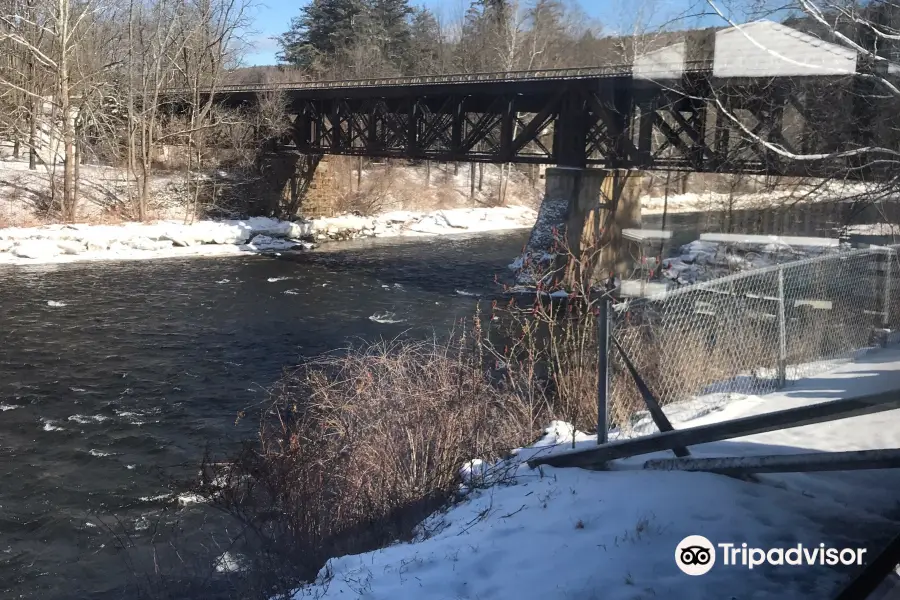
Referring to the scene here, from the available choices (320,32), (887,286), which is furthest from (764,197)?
(320,32)

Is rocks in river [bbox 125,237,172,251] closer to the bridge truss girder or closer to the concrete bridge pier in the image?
the bridge truss girder

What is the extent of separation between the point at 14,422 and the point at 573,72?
13.6 meters

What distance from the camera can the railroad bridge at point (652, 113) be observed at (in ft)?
21.6

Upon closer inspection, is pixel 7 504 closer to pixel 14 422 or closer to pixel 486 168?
pixel 14 422

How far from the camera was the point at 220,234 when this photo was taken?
26.7 metres

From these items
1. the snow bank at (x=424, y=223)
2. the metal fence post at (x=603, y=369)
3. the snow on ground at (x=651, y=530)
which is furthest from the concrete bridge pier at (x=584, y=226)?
the snow bank at (x=424, y=223)

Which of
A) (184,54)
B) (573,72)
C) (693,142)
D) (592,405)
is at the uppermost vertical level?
(184,54)

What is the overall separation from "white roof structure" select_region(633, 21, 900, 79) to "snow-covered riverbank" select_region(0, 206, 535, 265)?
19.5 metres

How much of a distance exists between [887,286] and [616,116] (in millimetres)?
10565

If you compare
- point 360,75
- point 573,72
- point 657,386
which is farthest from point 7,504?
point 360,75

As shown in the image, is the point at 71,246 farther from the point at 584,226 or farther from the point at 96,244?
the point at 584,226

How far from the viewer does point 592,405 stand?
23.6 ft

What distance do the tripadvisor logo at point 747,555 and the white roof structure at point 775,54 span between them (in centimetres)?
431

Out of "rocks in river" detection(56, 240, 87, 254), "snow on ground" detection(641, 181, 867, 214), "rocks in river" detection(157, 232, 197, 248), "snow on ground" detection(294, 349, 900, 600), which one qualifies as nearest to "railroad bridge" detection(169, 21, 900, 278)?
"snow on ground" detection(641, 181, 867, 214)
